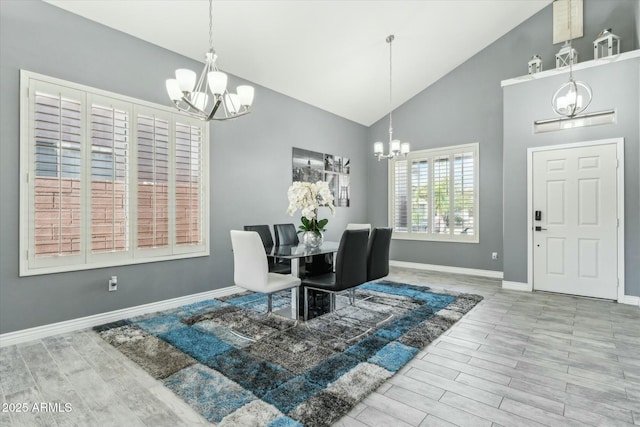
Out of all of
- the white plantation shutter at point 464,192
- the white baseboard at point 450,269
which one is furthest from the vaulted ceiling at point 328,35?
the white baseboard at point 450,269

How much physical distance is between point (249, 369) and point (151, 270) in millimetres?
2047

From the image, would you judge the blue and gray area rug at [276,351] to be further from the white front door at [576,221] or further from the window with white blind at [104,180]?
the white front door at [576,221]

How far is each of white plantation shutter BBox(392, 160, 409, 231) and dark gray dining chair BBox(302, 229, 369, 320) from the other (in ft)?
12.2

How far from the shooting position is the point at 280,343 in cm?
282

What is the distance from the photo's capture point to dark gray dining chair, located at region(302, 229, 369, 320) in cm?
297

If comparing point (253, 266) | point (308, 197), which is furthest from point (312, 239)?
point (253, 266)

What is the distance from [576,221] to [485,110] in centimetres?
242

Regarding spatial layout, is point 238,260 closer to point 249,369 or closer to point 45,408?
point 249,369

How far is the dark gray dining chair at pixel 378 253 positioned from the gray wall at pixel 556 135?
2557 mm

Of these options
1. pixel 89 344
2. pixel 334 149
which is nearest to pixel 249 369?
pixel 89 344

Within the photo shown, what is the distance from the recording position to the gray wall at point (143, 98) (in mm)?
2807

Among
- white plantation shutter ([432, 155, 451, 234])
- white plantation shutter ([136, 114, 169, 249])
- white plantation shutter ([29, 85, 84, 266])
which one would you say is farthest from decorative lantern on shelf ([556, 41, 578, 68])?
white plantation shutter ([29, 85, 84, 266])

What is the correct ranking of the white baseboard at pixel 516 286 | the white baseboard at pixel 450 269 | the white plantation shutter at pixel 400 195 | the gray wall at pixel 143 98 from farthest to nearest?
the white plantation shutter at pixel 400 195 → the white baseboard at pixel 450 269 → the white baseboard at pixel 516 286 → the gray wall at pixel 143 98

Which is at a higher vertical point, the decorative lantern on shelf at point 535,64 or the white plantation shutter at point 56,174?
the decorative lantern on shelf at point 535,64
